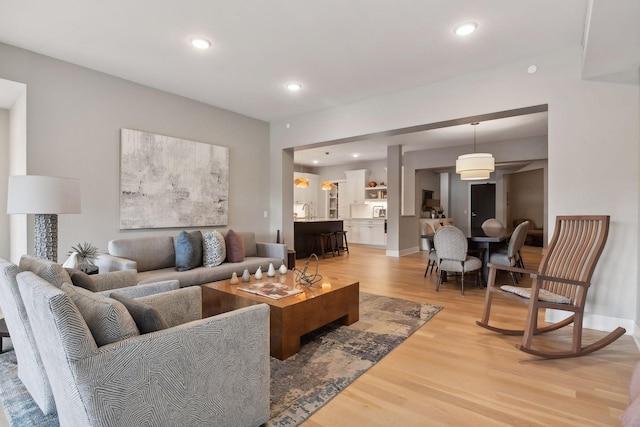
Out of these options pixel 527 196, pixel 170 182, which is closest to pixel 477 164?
pixel 170 182

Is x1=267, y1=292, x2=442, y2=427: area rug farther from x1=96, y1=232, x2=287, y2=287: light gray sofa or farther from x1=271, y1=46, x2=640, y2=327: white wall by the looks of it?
x1=271, y1=46, x2=640, y2=327: white wall

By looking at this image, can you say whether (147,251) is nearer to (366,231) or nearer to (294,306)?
(294,306)

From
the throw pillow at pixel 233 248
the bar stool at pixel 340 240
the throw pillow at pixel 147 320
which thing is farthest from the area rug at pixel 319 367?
the bar stool at pixel 340 240

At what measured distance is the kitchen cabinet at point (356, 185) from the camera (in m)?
10.1

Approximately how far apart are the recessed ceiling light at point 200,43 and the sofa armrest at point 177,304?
7.76 ft

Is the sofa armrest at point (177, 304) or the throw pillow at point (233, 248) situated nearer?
the sofa armrest at point (177, 304)

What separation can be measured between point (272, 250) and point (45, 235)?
2.62 metres

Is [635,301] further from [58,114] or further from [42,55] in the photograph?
[42,55]

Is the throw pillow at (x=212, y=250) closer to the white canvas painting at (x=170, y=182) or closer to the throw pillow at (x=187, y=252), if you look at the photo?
the throw pillow at (x=187, y=252)

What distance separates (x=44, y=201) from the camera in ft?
8.20

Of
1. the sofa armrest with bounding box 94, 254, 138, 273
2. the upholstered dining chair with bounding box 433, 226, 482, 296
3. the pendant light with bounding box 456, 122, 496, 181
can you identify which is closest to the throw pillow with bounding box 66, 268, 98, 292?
the sofa armrest with bounding box 94, 254, 138, 273

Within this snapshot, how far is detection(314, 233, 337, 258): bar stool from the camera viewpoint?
25.1 ft

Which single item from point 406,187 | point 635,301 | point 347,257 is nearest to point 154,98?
point 347,257

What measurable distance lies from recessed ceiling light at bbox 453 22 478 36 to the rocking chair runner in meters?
1.91
